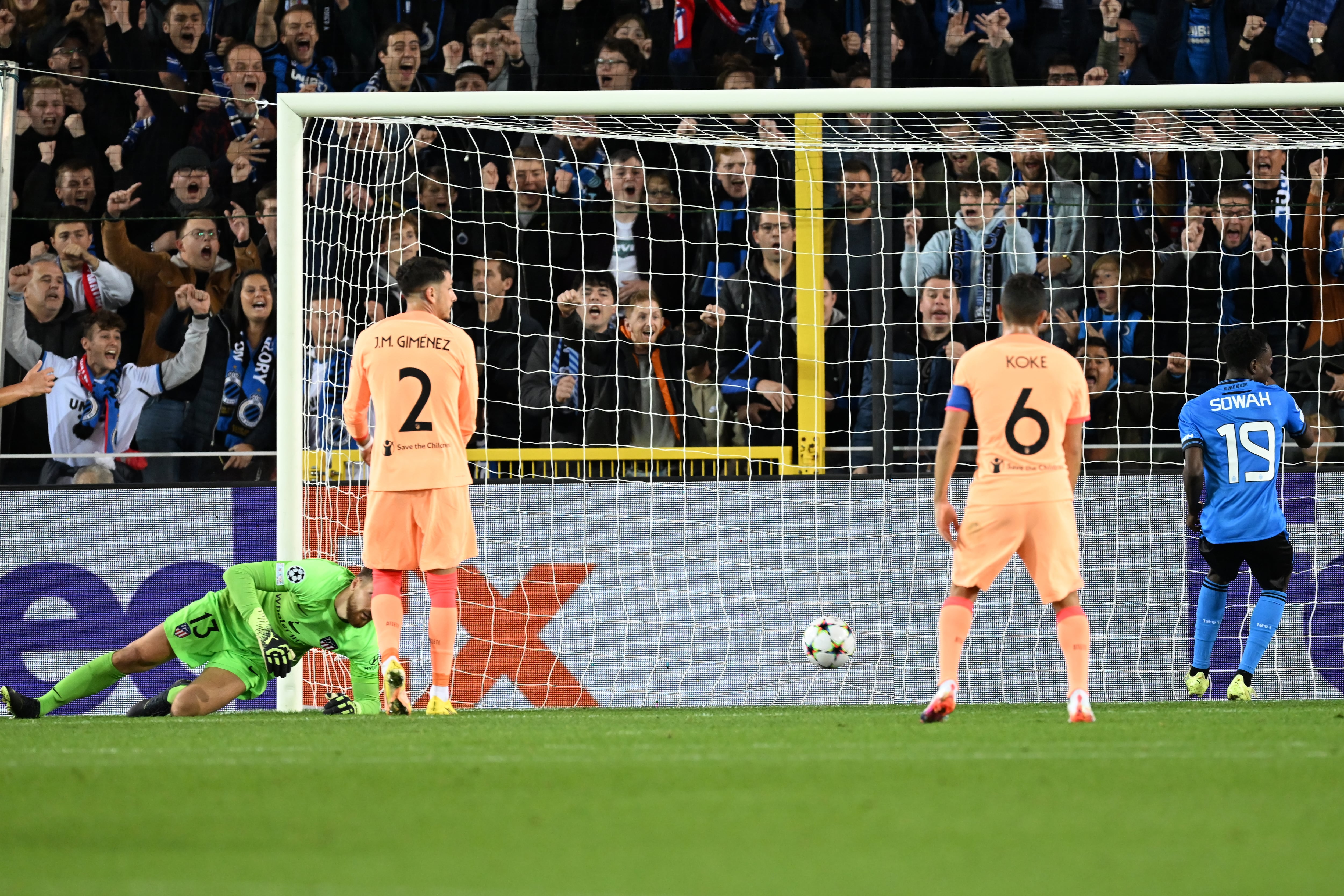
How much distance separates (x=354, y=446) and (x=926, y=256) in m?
3.62

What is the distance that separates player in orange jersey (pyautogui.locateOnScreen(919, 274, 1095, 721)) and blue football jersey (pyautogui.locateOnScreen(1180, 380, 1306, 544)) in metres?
2.46

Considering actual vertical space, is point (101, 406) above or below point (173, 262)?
below

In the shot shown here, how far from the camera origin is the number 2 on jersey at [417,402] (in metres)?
6.42

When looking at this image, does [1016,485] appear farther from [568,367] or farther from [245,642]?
[568,367]

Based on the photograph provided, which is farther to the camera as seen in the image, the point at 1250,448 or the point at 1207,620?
the point at 1207,620

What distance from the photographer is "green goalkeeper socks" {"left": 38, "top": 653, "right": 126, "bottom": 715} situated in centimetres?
779

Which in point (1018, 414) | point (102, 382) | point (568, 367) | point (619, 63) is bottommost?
point (1018, 414)

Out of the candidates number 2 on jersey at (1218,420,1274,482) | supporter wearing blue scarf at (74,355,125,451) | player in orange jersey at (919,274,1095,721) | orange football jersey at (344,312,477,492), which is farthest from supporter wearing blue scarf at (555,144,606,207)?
player in orange jersey at (919,274,1095,721)

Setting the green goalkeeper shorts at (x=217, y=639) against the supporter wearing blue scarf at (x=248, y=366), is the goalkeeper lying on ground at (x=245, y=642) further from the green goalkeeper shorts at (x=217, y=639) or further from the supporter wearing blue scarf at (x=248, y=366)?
the supporter wearing blue scarf at (x=248, y=366)

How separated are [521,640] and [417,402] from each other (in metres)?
2.91

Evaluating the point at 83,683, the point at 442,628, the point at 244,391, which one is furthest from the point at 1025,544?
the point at 244,391

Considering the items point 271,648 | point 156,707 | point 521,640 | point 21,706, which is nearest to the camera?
point 271,648

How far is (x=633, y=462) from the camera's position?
30.1ft

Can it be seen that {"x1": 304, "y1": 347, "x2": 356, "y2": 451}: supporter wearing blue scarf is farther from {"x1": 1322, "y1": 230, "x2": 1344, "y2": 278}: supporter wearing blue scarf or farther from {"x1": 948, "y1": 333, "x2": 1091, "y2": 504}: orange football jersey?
{"x1": 1322, "y1": 230, "x2": 1344, "y2": 278}: supporter wearing blue scarf
